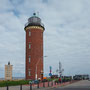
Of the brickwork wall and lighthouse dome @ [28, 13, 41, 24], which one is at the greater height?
lighthouse dome @ [28, 13, 41, 24]

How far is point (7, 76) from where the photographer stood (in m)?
59.4

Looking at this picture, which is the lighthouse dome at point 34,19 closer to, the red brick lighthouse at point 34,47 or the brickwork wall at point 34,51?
the red brick lighthouse at point 34,47

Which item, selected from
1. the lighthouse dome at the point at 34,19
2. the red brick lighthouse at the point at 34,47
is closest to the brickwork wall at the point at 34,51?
the red brick lighthouse at the point at 34,47

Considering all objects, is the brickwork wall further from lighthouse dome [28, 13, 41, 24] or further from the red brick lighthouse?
lighthouse dome [28, 13, 41, 24]

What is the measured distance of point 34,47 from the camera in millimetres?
49094

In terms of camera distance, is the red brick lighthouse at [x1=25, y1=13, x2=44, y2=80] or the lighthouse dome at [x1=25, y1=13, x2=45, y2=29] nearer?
the red brick lighthouse at [x1=25, y1=13, x2=44, y2=80]

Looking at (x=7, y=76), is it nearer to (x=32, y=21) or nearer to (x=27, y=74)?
(x=27, y=74)

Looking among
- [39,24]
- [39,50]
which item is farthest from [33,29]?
[39,50]

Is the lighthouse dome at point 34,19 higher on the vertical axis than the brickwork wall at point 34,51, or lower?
higher

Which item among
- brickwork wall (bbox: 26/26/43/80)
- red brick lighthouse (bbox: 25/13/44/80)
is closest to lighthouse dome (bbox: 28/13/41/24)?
red brick lighthouse (bbox: 25/13/44/80)

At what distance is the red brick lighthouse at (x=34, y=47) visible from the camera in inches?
1908

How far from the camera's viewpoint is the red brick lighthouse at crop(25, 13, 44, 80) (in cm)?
4847

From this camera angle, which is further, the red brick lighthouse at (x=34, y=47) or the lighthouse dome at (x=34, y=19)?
the lighthouse dome at (x=34, y=19)

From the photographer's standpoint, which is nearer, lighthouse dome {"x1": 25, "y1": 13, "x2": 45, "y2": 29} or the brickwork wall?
the brickwork wall
